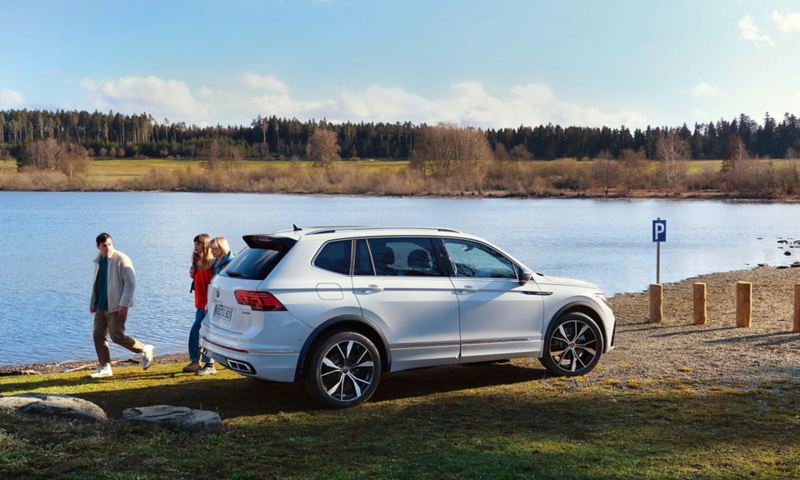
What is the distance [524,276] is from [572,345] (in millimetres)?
1121

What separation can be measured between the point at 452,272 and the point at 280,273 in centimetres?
200

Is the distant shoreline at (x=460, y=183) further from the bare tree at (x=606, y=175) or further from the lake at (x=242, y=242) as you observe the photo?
the lake at (x=242, y=242)

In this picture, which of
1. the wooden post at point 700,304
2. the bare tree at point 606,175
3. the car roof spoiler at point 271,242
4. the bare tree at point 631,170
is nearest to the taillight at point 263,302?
the car roof spoiler at point 271,242

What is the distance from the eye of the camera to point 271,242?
27.5 ft

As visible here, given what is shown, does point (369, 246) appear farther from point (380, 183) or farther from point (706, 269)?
point (380, 183)

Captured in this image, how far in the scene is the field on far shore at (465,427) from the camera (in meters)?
6.06

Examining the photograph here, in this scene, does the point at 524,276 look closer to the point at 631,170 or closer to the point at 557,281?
the point at 557,281

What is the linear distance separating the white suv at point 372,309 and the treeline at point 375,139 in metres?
149

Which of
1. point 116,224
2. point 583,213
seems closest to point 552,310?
point 116,224

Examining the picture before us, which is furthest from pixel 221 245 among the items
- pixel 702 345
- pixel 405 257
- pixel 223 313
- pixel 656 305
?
pixel 656 305

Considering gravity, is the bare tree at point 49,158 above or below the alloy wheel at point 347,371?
above

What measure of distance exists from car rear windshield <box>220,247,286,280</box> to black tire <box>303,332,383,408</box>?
91 centimetres

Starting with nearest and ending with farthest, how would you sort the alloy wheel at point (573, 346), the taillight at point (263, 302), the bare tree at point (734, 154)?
the taillight at point (263, 302) < the alloy wheel at point (573, 346) < the bare tree at point (734, 154)

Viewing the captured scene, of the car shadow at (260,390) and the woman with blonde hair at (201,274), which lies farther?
the woman with blonde hair at (201,274)
